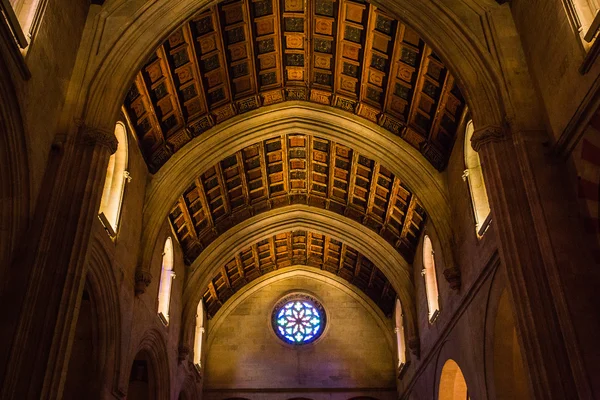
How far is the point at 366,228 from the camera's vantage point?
19.0 meters

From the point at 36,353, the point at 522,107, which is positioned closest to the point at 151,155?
the point at 36,353

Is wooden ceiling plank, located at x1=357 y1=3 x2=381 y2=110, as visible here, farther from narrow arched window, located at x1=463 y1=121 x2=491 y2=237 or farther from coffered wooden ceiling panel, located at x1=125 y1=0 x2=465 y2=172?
narrow arched window, located at x1=463 y1=121 x2=491 y2=237

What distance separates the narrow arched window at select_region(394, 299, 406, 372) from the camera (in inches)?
800

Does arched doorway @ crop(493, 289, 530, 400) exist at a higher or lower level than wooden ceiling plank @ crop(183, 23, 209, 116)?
lower

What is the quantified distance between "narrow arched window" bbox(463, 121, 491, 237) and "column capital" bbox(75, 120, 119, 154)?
7.05 metres

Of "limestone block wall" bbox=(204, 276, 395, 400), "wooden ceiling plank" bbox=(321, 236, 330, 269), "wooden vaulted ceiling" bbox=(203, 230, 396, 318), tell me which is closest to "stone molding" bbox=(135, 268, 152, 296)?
"wooden vaulted ceiling" bbox=(203, 230, 396, 318)

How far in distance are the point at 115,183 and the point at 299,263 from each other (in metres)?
12.5

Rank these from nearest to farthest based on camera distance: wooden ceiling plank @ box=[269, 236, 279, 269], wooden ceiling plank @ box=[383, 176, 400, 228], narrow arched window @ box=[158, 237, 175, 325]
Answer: narrow arched window @ box=[158, 237, 175, 325] → wooden ceiling plank @ box=[383, 176, 400, 228] → wooden ceiling plank @ box=[269, 236, 279, 269]

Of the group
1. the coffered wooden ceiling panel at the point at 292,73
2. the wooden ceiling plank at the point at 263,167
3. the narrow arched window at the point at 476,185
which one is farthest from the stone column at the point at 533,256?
the wooden ceiling plank at the point at 263,167

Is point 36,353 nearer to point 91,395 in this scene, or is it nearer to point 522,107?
point 91,395

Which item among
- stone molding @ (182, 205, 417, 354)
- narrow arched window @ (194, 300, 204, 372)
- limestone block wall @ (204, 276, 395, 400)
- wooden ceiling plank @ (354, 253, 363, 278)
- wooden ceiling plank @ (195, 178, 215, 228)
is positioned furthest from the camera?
limestone block wall @ (204, 276, 395, 400)

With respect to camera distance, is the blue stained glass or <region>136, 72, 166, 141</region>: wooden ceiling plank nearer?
<region>136, 72, 166, 141</region>: wooden ceiling plank

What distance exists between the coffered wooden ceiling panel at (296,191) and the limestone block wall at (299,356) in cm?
543

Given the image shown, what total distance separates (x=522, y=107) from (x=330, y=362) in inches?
595
